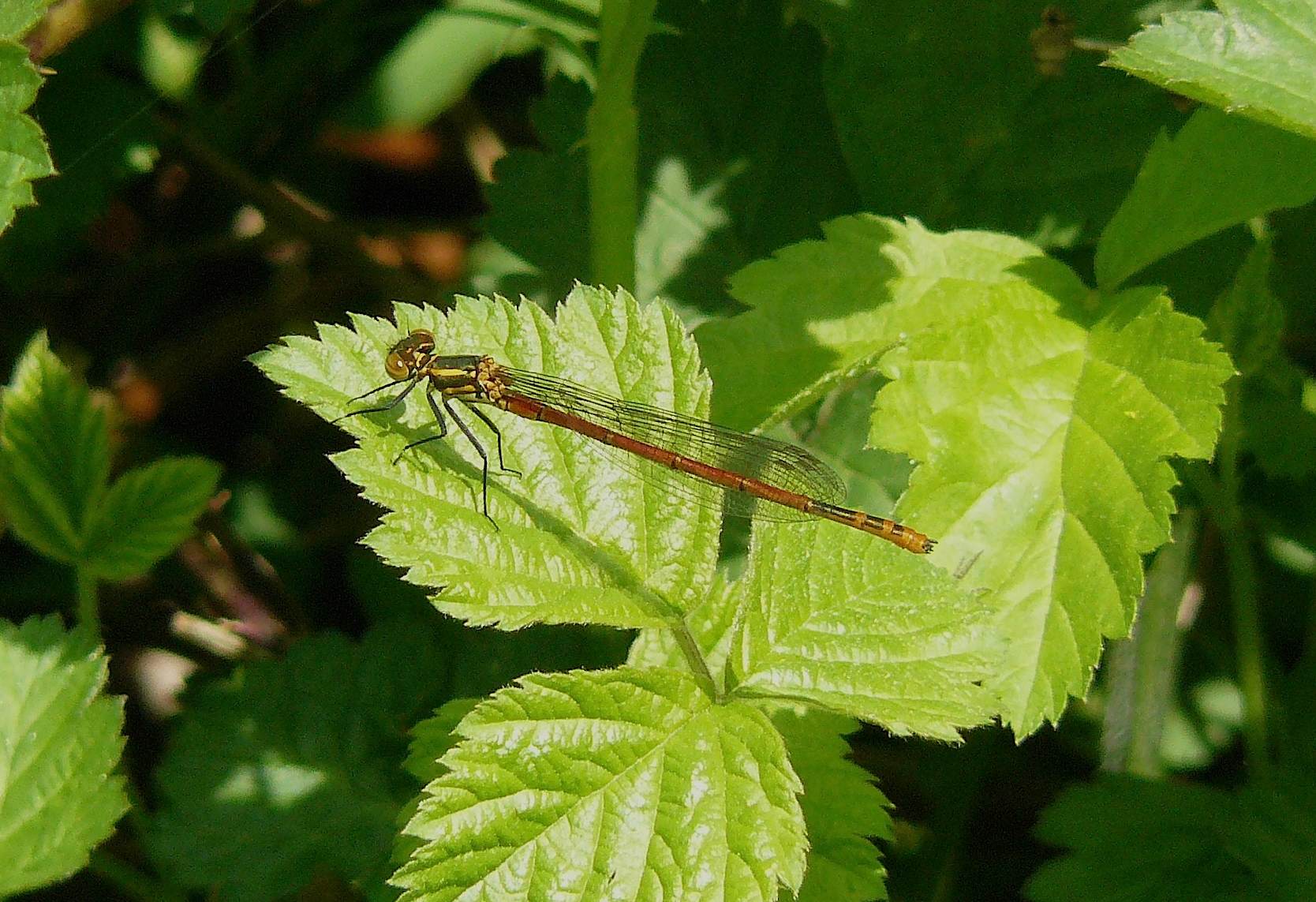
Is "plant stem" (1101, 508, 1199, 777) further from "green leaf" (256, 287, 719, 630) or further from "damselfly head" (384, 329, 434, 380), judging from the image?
"damselfly head" (384, 329, 434, 380)

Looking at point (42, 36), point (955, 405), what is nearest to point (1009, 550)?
point (955, 405)

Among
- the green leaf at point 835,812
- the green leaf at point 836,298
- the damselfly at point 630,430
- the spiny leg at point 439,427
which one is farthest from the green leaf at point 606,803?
the green leaf at point 836,298

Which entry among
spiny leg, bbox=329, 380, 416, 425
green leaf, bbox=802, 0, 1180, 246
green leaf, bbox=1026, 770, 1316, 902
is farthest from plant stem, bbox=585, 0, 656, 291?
green leaf, bbox=1026, 770, 1316, 902

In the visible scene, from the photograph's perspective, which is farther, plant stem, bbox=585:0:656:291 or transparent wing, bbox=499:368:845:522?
plant stem, bbox=585:0:656:291

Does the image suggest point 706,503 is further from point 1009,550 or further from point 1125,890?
point 1125,890

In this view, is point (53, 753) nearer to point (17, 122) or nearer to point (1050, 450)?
point (17, 122)

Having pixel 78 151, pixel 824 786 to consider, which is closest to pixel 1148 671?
pixel 824 786
